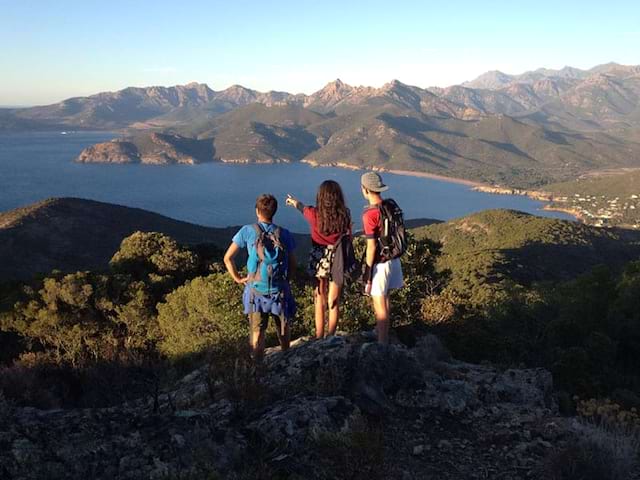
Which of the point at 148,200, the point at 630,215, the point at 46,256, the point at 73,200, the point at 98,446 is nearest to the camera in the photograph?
the point at 98,446

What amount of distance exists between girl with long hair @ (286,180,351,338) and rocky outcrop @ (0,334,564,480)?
2.44 feet

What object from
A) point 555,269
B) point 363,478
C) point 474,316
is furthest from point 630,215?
point 363,478

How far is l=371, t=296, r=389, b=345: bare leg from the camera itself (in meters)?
6.02

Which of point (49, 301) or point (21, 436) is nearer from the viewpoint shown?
point (21, 436)

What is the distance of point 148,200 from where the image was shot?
525ft

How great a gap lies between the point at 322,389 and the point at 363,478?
1.58 meters

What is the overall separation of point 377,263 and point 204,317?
6676 mm

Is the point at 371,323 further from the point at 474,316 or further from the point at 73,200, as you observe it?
the point at 73,200

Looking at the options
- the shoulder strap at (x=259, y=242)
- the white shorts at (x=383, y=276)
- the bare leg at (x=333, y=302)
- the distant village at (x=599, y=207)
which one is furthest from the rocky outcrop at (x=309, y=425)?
the distant village at (x=599, y=207)

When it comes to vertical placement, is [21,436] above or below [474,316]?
Answer: above

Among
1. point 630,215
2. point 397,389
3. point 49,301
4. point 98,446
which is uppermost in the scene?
point 98,446

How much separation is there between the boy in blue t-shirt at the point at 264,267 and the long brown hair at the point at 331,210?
0.45 meters

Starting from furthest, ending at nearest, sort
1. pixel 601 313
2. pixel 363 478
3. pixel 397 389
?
pixel 601 313 → pixel 397 389 → pixel 363 478

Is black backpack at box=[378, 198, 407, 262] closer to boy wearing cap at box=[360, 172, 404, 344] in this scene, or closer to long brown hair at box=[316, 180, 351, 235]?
boy wearing cap at box=[360, 172, 404, 344]
